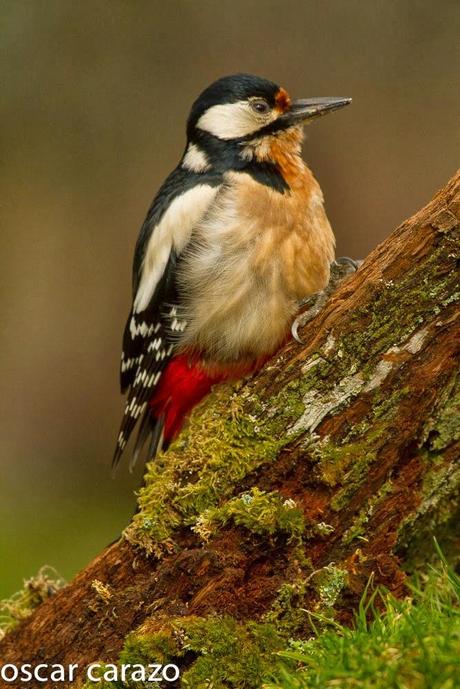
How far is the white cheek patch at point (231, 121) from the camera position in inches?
149

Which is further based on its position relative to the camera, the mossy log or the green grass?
the mossy log

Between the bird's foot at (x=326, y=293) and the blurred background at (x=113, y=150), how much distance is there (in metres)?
3.89

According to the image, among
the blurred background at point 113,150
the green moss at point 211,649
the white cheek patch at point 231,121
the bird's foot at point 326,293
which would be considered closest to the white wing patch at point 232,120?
the white cheek patch at point 231,121

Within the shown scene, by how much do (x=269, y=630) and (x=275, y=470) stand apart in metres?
0.47

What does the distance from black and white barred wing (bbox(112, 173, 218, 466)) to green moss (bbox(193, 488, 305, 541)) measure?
0.83m

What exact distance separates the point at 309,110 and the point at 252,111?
0.75 ft

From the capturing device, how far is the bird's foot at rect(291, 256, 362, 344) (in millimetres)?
3191

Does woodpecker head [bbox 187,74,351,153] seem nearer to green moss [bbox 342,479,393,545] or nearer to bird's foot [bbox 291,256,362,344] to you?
bird's foot [bbox 291,256,362,344]

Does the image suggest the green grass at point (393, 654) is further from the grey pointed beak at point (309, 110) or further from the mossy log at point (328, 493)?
the grey pointed beak at point (309, 110)

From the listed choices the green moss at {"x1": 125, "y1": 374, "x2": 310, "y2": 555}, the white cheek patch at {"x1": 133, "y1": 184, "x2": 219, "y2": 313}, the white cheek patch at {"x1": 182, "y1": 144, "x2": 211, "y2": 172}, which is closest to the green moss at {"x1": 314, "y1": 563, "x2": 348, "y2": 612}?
the green moss at {"x1": 125, "y1": 374, "x2": 310, "y2": 555}

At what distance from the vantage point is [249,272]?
133 inches

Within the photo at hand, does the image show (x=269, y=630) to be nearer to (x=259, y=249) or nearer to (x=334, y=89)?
(x=259, y=249)

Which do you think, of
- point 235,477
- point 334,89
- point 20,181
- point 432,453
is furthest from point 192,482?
point 20,181

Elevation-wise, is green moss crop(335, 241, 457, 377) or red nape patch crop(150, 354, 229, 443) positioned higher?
red nape patch crop(150, 354, 229, 443)
